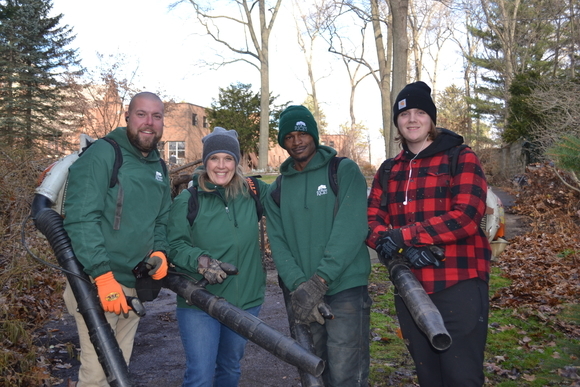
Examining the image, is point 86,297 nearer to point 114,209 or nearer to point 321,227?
point 114,209

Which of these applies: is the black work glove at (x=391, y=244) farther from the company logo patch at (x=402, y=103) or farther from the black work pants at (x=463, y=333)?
the company logo patch at (x=402, y=103)

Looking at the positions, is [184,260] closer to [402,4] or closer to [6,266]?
[6,266]

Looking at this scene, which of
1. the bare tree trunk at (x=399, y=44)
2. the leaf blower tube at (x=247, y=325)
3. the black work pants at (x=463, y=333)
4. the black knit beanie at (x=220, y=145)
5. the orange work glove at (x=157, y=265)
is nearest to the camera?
the leaf blower tube at (x=247, y=325)

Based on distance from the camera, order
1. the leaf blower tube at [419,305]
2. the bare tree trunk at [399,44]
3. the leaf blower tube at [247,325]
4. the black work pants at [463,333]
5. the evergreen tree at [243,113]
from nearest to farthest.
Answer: the leaf blower tube at [419,305], the leaf blower tube at [247,325], the black work pants at [463,333], the bare tree trunk at [399,44], the evergreen tree at [243,113]

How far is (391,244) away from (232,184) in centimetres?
123

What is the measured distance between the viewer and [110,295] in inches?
114

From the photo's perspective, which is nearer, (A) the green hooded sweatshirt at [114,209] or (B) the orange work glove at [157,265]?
(A) the green hooded sweatshirt at [114,209]

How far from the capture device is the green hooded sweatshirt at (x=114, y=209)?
2914 mm

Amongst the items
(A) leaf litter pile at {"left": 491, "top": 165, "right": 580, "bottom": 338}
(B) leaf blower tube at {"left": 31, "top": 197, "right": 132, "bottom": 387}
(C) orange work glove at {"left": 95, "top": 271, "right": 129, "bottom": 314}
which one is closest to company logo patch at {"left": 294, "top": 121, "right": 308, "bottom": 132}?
(C) orange work glove at {"left": 95, "top": 271, "right": 129, "bottom": 314}

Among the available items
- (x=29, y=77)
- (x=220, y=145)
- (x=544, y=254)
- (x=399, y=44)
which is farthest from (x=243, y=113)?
(x=220, y=145)

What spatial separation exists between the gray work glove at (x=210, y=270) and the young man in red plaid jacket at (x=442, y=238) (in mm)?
1024

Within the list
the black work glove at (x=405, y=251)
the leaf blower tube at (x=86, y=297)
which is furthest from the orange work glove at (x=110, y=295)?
the black work glove at (x=405, y=251)

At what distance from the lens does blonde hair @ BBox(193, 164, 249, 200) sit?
3368 millimetres

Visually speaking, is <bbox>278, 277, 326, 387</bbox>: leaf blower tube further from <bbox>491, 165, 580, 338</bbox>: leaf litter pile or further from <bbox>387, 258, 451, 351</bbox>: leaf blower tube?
<bbox>491, 165, 580, 338</bbox>: leaf litter pile
